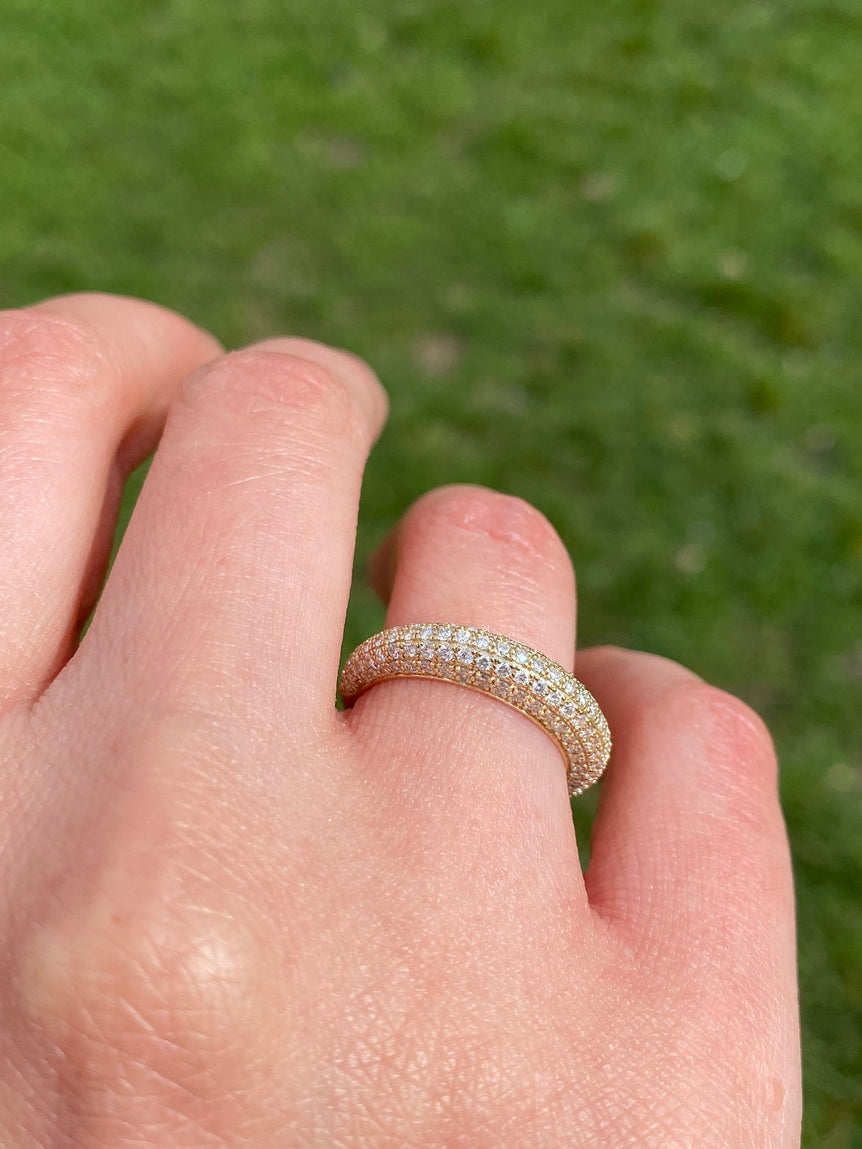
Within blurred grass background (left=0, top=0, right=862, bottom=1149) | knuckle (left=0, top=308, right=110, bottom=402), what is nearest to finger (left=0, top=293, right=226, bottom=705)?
knuckle (left=0, top=308, right=110, bottom=402)

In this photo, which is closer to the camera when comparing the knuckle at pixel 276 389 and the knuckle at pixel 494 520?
the knuckle at pixel 276 389

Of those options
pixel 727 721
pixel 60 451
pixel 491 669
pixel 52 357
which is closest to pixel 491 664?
pixel 491 669

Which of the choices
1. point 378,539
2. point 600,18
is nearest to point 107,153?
point 378,539

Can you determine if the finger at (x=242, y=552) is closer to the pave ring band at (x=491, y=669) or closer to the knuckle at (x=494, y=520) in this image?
the pave ring band at (x=491, y=669)

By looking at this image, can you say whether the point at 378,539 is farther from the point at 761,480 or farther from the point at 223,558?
the point at 223,558

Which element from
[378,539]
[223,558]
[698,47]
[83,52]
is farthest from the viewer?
[698,47]

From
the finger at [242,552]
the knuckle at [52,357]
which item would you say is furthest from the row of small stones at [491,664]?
the knuckle at [52,357]
